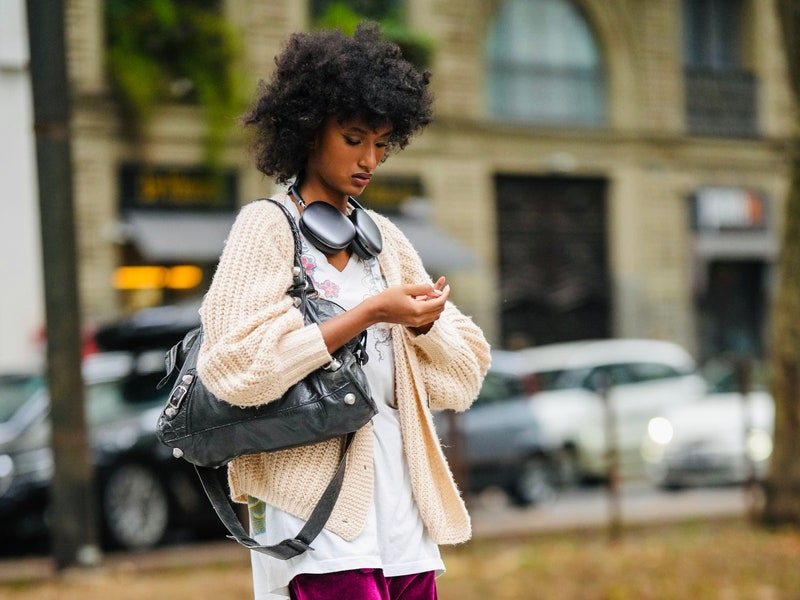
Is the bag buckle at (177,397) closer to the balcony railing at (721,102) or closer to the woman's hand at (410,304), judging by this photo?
the woman's hand at (410,304)

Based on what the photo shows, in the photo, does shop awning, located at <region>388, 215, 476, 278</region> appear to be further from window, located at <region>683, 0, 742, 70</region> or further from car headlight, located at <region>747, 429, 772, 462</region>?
car headlight, located at <region>747, 429, 772, 462</region>

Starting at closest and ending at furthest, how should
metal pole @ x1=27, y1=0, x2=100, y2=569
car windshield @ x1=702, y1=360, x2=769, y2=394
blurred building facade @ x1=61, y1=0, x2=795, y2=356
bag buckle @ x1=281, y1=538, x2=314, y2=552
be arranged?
bag buckle @ x1=281, y1=538, x2=314, y2=552
metal pole @ x1=27, y1=0, x2=100, y2=569
car windshield @ x1=702, y1=360, x2=769, y2=394
blurred building facade @ x1=61, y1=0, x2=795, y2=356

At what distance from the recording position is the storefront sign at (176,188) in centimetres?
1922

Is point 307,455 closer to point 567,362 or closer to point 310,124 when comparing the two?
point 310,124

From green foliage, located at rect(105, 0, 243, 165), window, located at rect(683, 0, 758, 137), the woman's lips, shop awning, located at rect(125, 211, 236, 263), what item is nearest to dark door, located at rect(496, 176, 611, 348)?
window, located at rect(683, 0, 758, 137)

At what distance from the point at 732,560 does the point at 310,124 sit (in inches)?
205

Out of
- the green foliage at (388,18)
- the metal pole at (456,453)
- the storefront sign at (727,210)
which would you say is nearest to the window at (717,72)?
the storefront sign at (727,210)

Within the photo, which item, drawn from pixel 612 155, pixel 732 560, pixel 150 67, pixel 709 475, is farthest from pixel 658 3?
pixel 732 560

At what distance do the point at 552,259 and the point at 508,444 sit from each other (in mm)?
10887

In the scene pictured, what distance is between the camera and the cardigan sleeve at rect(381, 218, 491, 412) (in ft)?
9.64

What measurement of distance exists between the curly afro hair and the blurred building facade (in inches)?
635

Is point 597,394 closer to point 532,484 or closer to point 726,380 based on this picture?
point 726,380

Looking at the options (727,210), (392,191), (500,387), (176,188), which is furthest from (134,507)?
(727,210)

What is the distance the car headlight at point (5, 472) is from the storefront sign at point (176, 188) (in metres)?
9.72
